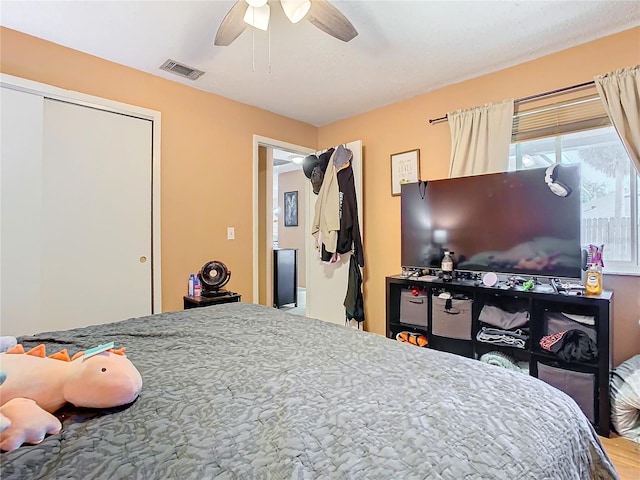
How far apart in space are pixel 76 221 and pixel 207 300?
42.5 inches

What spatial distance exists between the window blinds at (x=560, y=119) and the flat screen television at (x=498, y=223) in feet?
1.40

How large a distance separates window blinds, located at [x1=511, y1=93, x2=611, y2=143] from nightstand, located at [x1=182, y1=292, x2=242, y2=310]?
261 centimetres

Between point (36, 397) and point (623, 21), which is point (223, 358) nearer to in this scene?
point (36, 397)

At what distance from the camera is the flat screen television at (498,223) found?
2.12 meters

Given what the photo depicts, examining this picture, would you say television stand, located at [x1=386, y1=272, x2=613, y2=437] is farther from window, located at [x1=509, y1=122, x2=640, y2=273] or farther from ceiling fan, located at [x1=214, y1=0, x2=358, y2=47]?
ceiling fan, located at [x1=214, y1=0, x2=358, y2=47]

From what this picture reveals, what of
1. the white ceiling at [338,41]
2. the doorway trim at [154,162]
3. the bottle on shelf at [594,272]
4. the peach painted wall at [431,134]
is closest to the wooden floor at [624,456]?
the peach painted wall at [431,134]

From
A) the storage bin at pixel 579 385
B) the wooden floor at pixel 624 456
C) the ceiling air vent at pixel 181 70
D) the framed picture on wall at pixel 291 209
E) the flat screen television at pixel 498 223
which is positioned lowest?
the wooden floor at pixel 624 456

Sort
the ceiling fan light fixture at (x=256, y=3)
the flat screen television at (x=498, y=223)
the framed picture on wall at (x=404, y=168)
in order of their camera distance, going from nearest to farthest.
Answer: the ceiling fan light fixture at (x=256, y=3) → the flat screen television at (x=498, y=223) → the framed picture on wall at (x=404, y=168)

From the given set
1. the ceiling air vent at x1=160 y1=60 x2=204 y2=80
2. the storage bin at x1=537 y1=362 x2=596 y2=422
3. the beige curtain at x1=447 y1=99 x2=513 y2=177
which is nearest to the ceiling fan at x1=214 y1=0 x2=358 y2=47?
the ceiling air vent at x1=160 y1=60 x2=204 y2=80

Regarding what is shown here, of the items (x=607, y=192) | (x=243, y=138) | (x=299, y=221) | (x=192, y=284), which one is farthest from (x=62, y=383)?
(x=299, y=221)

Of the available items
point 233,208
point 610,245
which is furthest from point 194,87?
point 610,245

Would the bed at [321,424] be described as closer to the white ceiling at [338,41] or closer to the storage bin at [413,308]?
the storage bin at [413,308]

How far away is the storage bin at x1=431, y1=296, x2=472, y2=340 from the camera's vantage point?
2.41m

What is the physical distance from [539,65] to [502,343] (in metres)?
2.05
